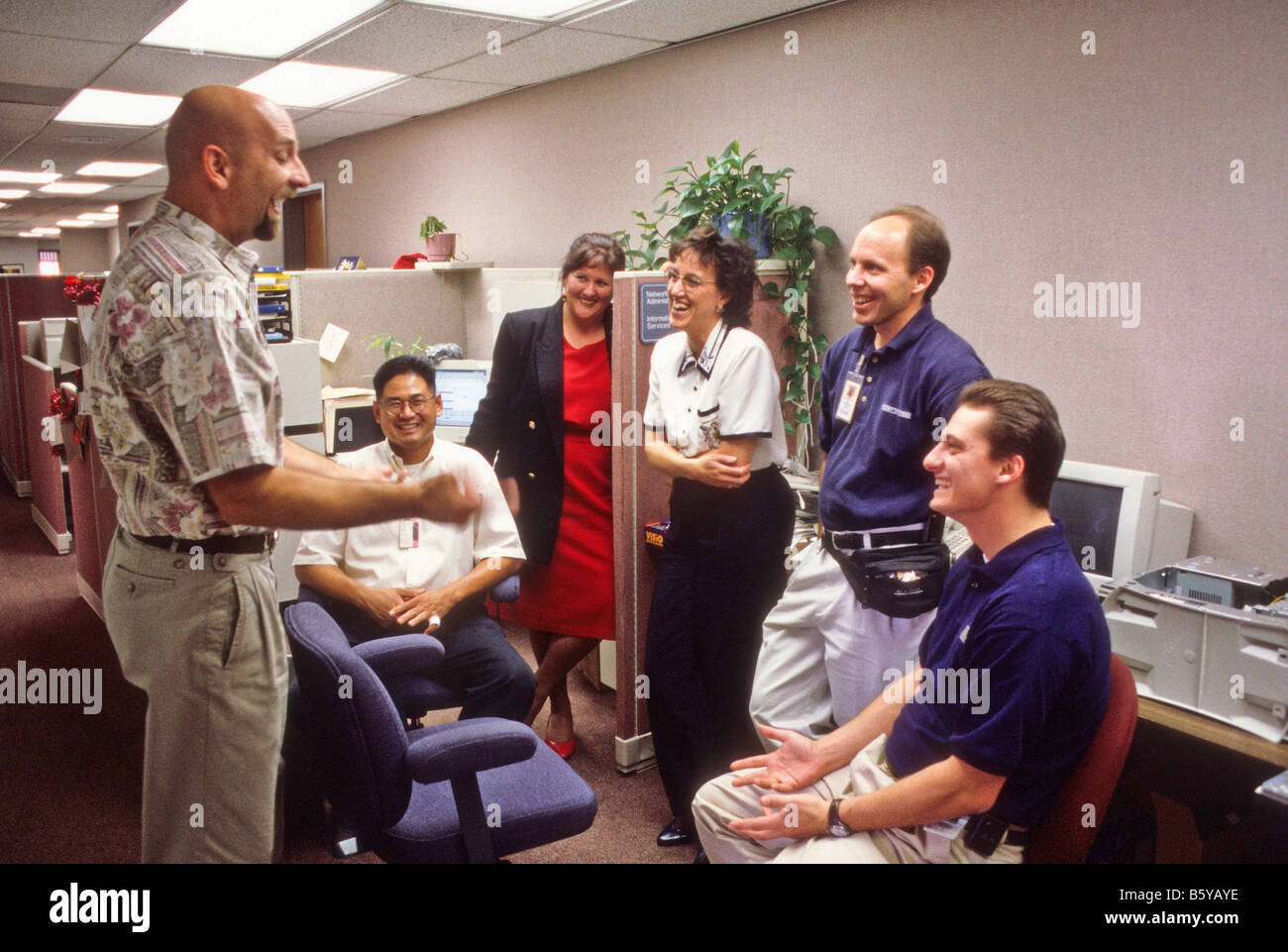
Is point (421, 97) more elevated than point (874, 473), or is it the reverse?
point (421, 97)

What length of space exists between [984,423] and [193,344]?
1.09m

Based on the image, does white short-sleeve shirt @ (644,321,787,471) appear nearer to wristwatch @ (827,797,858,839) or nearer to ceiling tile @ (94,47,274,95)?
wristwatch @ (827,797,858,839)

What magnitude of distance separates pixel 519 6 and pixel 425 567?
2.04 m

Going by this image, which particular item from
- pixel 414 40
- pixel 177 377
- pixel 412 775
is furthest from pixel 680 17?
pixel 412 775

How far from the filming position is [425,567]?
7.70 feet

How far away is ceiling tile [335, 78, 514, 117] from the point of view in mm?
4566

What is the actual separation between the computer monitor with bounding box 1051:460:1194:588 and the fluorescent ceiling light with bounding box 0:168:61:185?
8.73 meters

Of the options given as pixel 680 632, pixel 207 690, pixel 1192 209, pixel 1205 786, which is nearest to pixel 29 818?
pixel 207 690

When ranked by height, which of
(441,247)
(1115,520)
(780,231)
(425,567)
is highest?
(441,247)

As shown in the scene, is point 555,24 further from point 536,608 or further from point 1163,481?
point 1163,481

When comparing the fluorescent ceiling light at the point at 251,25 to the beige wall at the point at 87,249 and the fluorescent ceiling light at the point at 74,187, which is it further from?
the beige wall at the point at 87,249

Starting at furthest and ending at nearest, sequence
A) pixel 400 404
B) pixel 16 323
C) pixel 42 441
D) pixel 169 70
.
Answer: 1. pixel 16 323
2. pixel 42 441
3. pixel 169 70
4. pixel 400 404

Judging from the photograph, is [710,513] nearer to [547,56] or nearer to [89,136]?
[547,56]

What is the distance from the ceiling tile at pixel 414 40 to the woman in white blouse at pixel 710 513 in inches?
69.4
